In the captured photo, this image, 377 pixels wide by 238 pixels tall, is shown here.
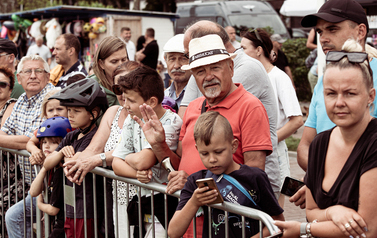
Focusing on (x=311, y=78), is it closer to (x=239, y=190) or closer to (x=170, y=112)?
(x=170, y=112)

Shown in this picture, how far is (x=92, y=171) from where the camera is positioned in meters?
3.83

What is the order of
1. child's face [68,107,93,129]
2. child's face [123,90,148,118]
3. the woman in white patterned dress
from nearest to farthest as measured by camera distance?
child's face [123,90,148,118] < the woman in white patterned dress < child's face [68,107,93,129]

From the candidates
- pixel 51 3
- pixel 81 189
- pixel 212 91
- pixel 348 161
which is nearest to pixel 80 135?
pixel 81 189

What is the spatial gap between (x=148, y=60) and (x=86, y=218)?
358 inches

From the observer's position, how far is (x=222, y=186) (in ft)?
8.89

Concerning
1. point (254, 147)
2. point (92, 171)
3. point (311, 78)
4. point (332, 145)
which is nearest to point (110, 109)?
point (92, 171)

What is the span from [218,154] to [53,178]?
83.5 inches

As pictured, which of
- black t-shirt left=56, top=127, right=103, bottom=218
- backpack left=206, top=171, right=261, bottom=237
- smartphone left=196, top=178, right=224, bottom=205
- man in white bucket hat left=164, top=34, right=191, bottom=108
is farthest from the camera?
man in white bucket hat left=164, top=34, right=191, bottom=108

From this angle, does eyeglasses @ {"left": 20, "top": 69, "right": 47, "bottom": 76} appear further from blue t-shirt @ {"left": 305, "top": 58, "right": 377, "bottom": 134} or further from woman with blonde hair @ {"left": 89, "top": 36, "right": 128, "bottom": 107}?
blue t-shirt @ {"left": 305, "top": 58, "right": 377, "bottom": 134}

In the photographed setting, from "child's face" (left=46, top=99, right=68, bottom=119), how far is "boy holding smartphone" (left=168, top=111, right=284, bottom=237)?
7.58 ft

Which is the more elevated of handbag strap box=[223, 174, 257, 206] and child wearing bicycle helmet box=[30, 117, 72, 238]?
handbag strap box=[223, 174, 257, 206]

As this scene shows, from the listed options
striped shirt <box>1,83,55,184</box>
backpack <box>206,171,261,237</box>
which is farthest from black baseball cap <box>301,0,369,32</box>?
striped shirt <box>1,83,55,184</box>

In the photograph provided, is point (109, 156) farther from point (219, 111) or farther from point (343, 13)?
point (343, 13)

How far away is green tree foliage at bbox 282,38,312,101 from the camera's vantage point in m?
14.8
